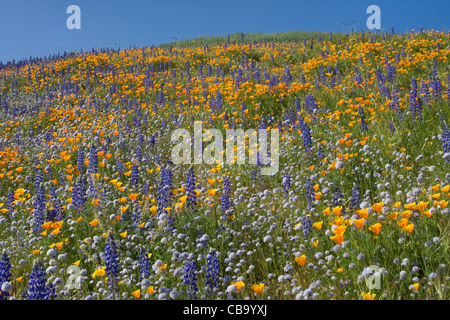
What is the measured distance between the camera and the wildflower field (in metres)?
2.96

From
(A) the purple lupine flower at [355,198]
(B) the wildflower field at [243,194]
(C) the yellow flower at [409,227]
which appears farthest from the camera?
(A) the purple lupine flower at [355,198]

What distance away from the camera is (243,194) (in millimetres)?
5012

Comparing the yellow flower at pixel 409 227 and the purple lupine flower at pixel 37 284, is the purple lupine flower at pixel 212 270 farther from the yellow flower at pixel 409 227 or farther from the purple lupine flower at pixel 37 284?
the yellow flower at pixel 409 227

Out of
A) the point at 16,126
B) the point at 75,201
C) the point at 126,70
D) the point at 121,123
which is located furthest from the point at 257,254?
the point at 126,70

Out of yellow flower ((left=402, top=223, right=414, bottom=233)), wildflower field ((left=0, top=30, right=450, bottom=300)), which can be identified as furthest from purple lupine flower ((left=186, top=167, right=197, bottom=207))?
yellow flower ((left=402, top=223, right=414, bottom=233))

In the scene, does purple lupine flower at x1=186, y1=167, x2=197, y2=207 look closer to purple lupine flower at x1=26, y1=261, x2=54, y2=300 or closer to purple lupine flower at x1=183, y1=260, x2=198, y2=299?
purple lupine flower at x1=183, y1=260, x2=198, y2=299

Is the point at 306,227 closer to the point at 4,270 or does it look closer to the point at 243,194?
the point at 243,194

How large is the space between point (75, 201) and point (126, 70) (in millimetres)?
10608

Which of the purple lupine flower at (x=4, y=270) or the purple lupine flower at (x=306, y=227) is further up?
the purple lupine flower at (x=306, y=227)

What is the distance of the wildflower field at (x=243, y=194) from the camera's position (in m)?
2.96

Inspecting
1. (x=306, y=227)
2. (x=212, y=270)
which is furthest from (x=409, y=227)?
(x=212, y=270)

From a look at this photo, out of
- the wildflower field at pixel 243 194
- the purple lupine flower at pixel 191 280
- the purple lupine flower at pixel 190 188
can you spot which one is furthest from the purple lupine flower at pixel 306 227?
the purple lupine flower at pixel 190 188

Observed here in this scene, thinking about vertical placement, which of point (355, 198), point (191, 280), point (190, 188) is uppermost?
point (190, 188)
